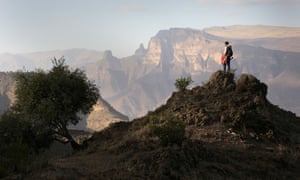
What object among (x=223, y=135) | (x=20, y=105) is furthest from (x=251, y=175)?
(x=20, y=105)

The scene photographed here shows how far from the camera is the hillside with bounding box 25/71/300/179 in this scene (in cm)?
1748

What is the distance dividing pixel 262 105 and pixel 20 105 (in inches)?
750

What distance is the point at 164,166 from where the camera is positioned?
17.2 meters

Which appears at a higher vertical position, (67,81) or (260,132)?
(67,81)

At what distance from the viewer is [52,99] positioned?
105 feet

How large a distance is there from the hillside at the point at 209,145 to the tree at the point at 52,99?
2.93 metres

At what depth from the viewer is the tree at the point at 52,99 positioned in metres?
31.6

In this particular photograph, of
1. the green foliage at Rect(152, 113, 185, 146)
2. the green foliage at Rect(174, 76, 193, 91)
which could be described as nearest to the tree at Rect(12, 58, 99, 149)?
the green foliage at Rect(174, 76, 193, 91)

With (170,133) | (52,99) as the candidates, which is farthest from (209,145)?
(52,99)

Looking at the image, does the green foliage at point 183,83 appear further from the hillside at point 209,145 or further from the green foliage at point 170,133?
the green foliage at point 170,133

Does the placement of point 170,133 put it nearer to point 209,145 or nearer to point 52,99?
point 209,145

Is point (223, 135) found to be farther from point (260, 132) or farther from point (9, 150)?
point (9, 150)

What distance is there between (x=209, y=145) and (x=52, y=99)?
1464 cm

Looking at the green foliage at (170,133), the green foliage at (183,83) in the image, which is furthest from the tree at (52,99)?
the green foliage at (170,133)
